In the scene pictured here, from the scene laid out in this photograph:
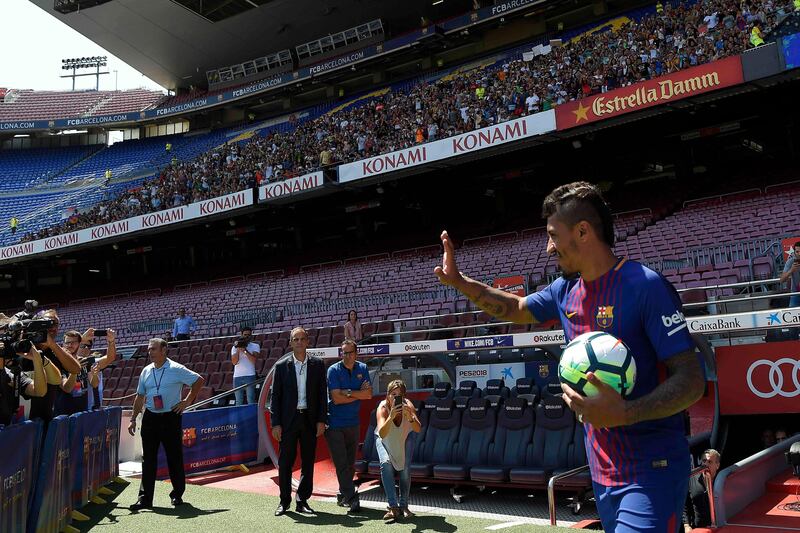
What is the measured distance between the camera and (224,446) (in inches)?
462

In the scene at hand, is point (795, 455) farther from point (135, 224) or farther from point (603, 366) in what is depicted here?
point (135, 224)

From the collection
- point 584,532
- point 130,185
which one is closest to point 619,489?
point 584,532

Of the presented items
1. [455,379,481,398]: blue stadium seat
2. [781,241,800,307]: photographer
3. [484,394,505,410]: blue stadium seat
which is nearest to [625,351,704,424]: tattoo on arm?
[484,394,505,410]: blue stadium seat

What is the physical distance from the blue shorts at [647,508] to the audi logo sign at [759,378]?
21.5ft

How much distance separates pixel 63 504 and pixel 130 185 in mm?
34055

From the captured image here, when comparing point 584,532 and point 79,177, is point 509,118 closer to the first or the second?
point 584,532

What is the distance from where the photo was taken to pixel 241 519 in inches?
275

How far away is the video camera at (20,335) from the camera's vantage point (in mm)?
5344

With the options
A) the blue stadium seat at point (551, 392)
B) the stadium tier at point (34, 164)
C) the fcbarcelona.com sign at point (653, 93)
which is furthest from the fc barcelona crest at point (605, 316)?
the stadium tier at point (34, 164)

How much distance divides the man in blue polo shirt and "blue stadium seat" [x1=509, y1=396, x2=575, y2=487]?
2.20 metres

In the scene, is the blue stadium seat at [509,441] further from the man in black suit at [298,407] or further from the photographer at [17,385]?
the photographer at [17,385]

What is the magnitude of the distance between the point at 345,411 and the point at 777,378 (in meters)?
4.99

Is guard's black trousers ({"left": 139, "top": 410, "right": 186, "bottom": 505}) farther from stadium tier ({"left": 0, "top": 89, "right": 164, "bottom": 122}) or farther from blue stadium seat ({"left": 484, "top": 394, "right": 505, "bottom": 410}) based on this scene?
stadium tier ({"left": 0, "top": 89, "right": 164, "bottom": 122})

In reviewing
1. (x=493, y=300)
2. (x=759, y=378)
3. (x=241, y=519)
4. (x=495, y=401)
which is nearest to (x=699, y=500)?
(x=759, y=378)
